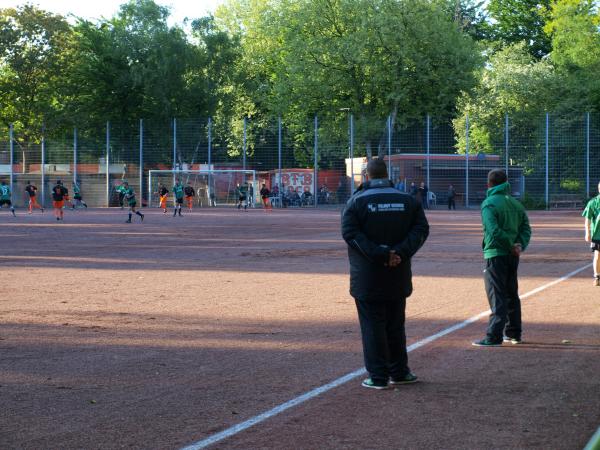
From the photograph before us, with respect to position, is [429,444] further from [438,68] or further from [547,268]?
[438,68]

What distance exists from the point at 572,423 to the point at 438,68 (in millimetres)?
62271

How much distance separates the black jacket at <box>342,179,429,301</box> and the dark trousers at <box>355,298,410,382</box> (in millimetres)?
137

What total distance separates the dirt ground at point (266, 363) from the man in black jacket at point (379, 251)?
43 centimetres

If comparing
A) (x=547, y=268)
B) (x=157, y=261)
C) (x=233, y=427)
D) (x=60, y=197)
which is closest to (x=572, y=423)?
(x=233, y=427)

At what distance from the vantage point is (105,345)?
9805mm

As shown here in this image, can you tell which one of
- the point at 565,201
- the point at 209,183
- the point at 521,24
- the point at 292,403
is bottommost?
the point at 292,403

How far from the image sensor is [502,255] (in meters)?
9.73

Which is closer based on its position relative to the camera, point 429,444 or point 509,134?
point 429,444

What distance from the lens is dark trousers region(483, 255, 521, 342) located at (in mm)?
9617

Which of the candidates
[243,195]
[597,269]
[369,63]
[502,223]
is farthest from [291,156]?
[502,223]

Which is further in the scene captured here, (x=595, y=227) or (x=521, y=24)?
(x=521, y=24)

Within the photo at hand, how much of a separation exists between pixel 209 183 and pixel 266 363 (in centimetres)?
5448

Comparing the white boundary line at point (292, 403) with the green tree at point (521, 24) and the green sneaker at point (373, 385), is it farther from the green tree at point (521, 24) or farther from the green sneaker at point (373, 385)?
the green tree at point (521, 24)

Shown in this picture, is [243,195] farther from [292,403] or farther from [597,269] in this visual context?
[292,403]
